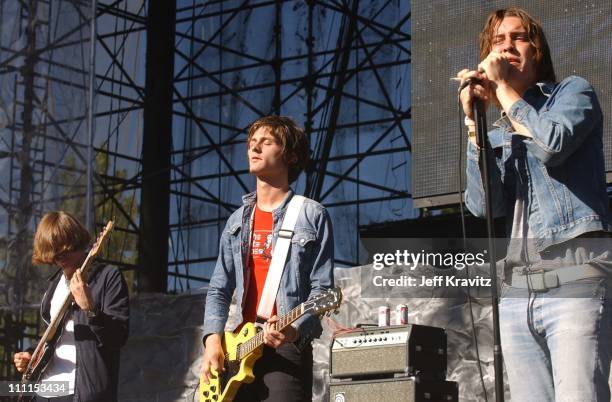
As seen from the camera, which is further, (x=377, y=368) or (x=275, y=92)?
(x=275, y=92)

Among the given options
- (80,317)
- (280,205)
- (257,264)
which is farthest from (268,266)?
(80,317)

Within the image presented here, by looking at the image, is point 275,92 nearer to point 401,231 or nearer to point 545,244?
point 401,231

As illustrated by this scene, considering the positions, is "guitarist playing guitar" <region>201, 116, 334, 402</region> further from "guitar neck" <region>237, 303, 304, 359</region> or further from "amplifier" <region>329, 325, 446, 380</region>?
"amplifier" <region>329, 325, 446, 380</region>

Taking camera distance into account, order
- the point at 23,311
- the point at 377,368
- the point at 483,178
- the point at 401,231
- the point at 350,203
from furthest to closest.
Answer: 1. the point at 350,203
2. the point at 23,311
3. the point at 401,231
4. the point at 377,368
5. the point at 483,178

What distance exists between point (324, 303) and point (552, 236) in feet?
3.30

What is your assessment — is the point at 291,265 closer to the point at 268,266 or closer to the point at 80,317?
the point at 268,266

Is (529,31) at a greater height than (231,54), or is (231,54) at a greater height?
(231,54)

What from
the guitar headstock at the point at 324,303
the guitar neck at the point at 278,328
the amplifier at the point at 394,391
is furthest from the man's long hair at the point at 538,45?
the amplifier at the point at 394,391

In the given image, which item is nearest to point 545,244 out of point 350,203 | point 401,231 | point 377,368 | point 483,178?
point 483,178

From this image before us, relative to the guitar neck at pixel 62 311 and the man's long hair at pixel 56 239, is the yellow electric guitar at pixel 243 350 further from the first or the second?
the man's long hair at pixel 56 239

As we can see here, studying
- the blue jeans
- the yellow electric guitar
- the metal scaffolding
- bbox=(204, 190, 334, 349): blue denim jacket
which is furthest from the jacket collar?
the metal scaffolding

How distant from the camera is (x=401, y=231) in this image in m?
7.99

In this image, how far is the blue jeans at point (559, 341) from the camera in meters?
2.61

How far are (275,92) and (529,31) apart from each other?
1079 centimetres
